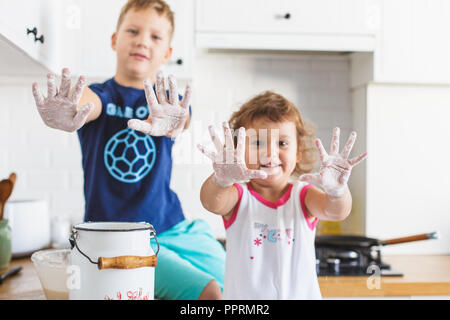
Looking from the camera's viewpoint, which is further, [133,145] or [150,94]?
[133,145]

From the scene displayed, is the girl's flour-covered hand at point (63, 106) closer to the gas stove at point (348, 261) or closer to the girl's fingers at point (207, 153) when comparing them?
the girl's fingers at point (207, 153)

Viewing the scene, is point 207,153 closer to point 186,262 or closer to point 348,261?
point 186,262

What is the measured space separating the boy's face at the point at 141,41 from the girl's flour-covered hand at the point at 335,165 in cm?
25

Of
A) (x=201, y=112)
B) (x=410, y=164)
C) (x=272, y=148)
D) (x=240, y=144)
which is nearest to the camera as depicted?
(x=240, y=144)

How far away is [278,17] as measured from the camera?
3.31 ft

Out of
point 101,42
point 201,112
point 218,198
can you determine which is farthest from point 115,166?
point 201,112

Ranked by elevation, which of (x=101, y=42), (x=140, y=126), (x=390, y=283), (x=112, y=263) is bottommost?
(x=390, y=283)

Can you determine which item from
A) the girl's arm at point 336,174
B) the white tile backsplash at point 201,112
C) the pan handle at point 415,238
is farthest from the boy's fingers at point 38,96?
the white tile backsplash at point 201,112

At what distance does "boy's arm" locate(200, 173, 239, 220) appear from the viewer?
0.43 metres

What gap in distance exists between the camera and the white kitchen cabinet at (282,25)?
995mm

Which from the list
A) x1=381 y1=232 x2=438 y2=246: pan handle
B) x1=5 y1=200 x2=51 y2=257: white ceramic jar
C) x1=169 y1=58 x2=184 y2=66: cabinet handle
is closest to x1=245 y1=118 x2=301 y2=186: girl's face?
x1=381 y1=232 x2=438 y2=246: pan handle

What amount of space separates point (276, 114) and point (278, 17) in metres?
0.59
